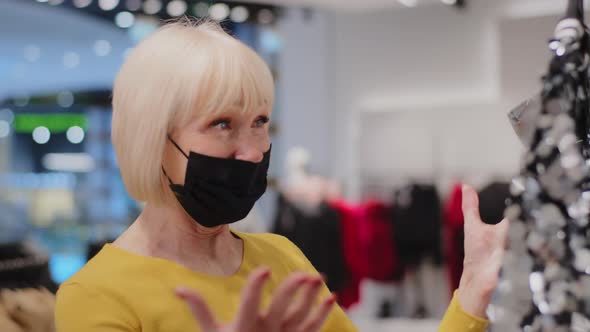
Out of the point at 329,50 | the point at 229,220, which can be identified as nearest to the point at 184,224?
the point at 229,220

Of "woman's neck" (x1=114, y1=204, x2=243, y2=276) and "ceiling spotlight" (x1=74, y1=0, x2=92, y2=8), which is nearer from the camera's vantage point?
"woman's neck" (x1=114, y1=204, x2=243, y2=276)

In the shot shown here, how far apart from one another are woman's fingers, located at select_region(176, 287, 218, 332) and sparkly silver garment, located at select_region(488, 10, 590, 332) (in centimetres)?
42

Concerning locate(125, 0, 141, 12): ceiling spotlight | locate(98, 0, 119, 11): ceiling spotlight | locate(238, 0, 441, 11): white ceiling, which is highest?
locate(238, 0, 441, 11): white ceiling

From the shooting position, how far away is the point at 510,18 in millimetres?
5211

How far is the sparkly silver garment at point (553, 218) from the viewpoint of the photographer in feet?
3.16

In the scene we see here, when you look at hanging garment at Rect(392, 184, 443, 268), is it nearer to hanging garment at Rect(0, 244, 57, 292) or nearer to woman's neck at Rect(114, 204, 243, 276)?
hanging garment at Rect(0, 244, 57, 292)

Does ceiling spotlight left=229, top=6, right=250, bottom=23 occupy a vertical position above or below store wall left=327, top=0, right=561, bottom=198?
above

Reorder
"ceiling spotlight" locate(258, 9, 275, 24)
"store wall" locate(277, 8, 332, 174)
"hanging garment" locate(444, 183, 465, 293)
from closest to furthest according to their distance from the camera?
"ceiling spotlight" locate(258, 9, 275, 24) < "hanging garment" locate(444, 183, 465, 293) < "store wall" locate(277, 8, 332, 174)

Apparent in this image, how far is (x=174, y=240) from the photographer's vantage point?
1203mm

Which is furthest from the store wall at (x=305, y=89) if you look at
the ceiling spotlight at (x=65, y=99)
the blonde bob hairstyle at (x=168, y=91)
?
the blonde bob hairstyle at (x=168, y=91)

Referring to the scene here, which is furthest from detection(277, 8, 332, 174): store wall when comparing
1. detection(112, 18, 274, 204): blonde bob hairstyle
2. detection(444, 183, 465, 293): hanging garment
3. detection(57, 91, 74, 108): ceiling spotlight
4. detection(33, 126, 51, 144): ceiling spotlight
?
detection(112, 18, 274, 204): blonde bob hairstyle

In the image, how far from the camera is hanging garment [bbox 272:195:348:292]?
184 inches

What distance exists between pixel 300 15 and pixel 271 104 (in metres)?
5.45

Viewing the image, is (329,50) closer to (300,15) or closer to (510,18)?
(300,15)
